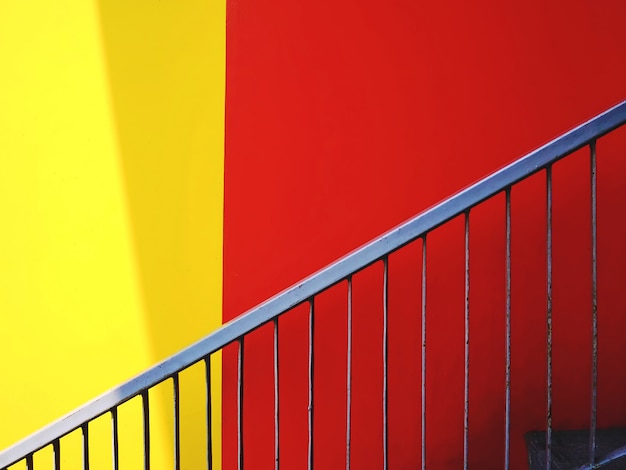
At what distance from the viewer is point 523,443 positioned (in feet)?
8.73

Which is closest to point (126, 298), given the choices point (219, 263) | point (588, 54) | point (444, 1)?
point (219, 263)

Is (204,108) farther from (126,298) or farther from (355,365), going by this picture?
(355,365)

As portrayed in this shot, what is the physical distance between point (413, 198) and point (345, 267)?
975 millimetres

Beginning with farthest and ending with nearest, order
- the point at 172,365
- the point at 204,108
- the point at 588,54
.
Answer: the point at 204,108 < the point at 588,54 < the point at 172,365

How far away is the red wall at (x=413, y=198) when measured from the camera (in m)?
2.62

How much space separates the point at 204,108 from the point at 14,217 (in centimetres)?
92

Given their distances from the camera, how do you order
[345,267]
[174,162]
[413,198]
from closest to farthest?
[345,267] → [413,198] → [174,162]

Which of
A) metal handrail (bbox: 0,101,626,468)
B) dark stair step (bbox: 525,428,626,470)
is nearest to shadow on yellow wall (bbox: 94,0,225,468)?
metal handrail (bbox: 0,101,626,468)

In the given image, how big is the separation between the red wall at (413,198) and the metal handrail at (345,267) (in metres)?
0.91

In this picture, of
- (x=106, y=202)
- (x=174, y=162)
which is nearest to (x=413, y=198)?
(x=174, y=162)

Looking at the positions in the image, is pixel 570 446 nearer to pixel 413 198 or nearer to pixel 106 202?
pixel 413 198

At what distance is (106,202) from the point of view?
283cm

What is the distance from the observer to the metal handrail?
5.49ft

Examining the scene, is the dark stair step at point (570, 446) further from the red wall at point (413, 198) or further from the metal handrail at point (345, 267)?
the metal handrail at point (345, 267)
